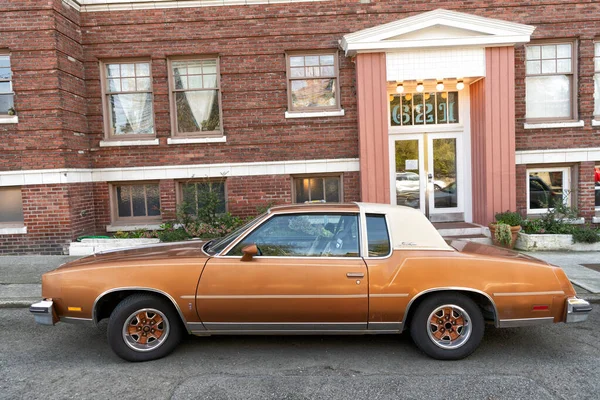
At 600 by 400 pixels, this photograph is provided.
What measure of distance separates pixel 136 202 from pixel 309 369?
7468 millimetres

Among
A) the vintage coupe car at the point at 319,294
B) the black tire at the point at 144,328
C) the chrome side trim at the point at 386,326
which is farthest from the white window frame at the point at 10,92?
the chrome side trim at the point at 386,326

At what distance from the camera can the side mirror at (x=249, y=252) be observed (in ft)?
13.4

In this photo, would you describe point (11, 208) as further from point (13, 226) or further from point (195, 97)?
point (195, 97)

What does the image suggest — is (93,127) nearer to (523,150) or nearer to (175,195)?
(175,195)

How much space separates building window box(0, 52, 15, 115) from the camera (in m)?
9.17

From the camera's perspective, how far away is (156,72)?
32.2ft

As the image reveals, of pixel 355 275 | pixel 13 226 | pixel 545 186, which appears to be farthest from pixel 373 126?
pixel 13 226

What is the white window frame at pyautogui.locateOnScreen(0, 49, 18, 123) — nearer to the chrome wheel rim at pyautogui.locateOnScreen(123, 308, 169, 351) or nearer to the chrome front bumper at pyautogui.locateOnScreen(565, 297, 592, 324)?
the chrome wheel rim at pyautogui.locateOnScreen(123, 308, 169, 351)

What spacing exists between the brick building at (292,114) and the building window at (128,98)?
3cm

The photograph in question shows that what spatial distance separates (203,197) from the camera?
934cm

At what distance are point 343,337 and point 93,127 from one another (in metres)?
7.98

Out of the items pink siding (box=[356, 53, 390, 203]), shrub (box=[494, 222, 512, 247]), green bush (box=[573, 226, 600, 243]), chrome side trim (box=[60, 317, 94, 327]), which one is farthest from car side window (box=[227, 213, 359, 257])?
green bush (box=[573, 226, 600, 243])

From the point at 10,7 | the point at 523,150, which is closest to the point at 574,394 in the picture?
the point at 523,150

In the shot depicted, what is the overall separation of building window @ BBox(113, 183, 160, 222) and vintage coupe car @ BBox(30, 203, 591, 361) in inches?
236
